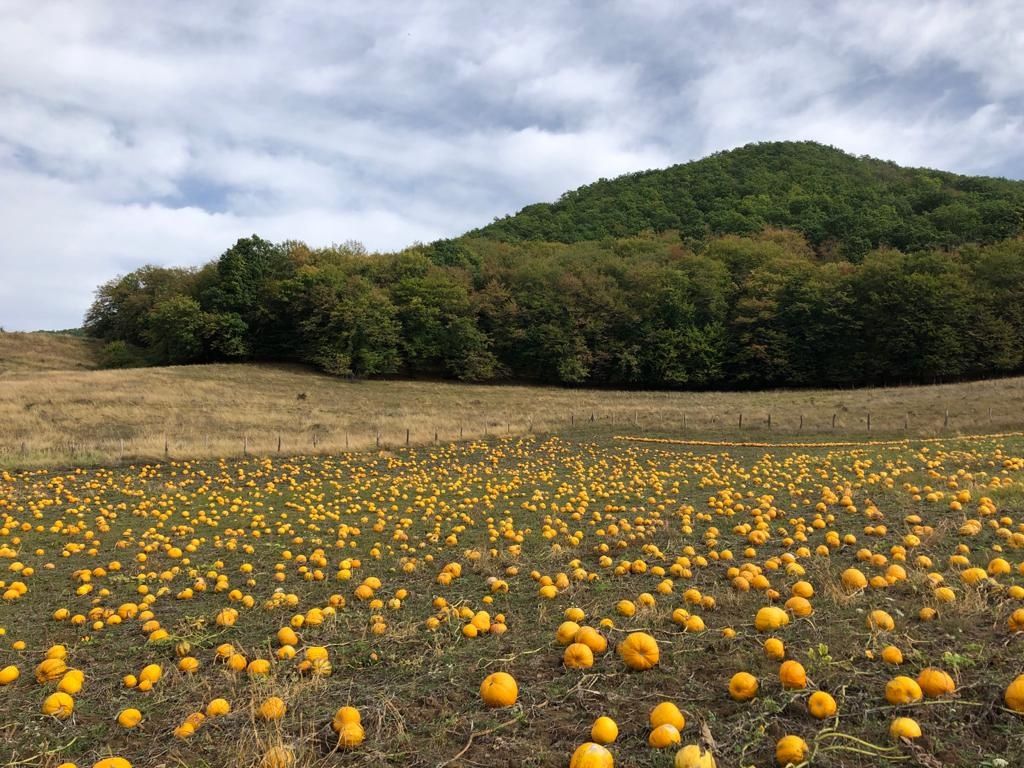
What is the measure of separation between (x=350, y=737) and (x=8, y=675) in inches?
140

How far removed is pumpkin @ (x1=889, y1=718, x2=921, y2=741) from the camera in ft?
10.5

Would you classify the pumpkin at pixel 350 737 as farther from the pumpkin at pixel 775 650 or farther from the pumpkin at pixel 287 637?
the pumpkin at pixel 775 650

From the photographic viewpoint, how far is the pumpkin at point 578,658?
454 centimetres

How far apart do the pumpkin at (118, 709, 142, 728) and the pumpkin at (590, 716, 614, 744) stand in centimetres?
324

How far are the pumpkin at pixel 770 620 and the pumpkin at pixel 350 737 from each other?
3.12 meters

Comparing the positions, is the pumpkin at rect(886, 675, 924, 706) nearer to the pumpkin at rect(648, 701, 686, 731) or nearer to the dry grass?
the pumpkin at rect(648, 701, 686, 731)

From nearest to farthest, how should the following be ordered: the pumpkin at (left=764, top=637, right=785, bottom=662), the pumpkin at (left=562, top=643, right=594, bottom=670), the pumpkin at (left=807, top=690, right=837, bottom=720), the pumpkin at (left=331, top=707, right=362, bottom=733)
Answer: the pumpkin at (left=807, top=690, right=837, bottom=720), the pumpkin at (left=331, top=707, right=362, bottom=733), the pumpkin at (left=764, top=637, right=785, bottom=662), the pumpkin at (left=562, top=643, right=594, bottom=670)

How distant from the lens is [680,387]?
202 ft

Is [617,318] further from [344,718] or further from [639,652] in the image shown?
[344,718]

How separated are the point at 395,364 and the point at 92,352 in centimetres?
3968

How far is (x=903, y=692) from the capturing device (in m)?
3.53

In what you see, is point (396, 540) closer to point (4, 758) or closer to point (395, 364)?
point (4, 758)

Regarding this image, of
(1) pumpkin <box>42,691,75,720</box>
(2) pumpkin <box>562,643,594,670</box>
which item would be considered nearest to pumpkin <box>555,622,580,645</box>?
(2) pumpkin <box>562,643,594,670</box>

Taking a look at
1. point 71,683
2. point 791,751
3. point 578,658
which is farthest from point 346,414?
point 791,751
